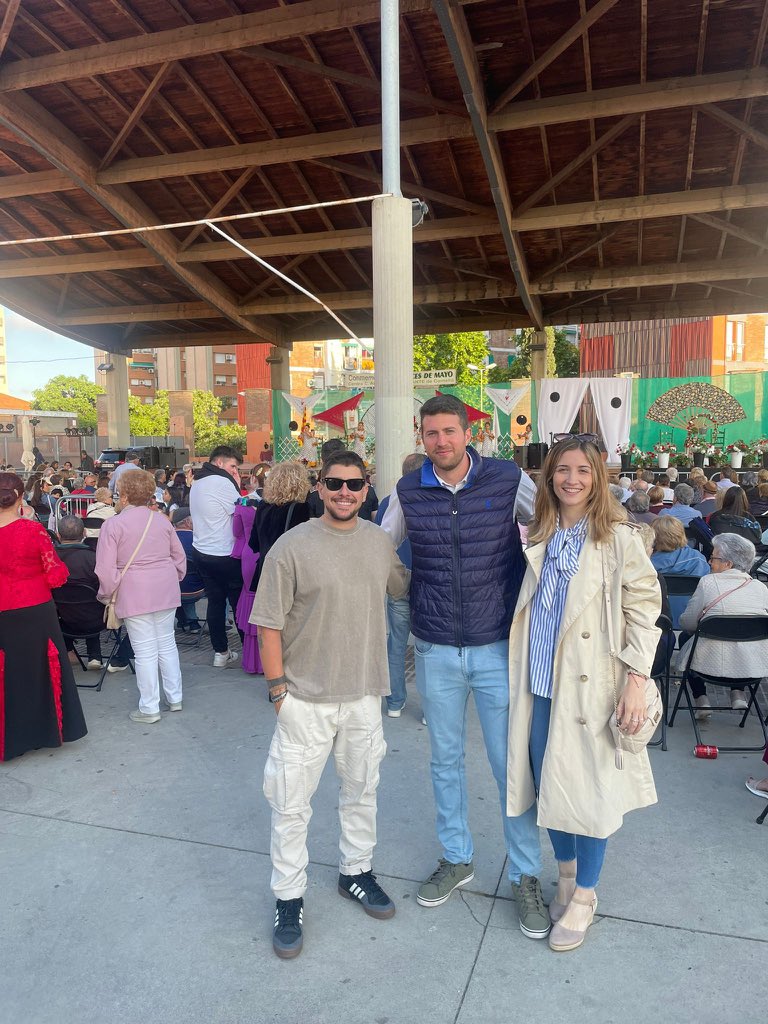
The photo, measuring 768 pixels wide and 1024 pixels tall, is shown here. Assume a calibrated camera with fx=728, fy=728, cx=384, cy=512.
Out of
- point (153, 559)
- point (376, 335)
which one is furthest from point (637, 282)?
point (153, 559)

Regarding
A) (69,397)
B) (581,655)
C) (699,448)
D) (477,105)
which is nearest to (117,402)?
(477,105)

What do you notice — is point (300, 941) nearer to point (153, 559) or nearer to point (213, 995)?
point (213, 995)

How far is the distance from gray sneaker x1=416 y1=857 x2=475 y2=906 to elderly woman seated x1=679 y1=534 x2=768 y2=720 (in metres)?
2.24

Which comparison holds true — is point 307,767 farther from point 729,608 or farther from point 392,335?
point 392,335

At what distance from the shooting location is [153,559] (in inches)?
193

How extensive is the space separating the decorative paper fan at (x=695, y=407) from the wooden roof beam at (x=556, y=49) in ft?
32.7

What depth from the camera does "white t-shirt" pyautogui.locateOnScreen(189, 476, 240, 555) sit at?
19.8ft

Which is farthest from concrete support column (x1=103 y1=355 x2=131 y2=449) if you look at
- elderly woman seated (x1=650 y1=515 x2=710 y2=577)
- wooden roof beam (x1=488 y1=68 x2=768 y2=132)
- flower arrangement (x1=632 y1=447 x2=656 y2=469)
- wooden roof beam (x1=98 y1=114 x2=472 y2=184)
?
elderly woman seated (x1=650 y1=515 x2=710 y2=577)

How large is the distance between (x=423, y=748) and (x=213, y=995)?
2164 millimetres

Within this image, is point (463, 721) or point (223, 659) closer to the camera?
point (463, 721)

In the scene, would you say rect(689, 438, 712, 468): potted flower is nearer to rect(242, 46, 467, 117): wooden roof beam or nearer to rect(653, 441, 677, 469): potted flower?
rect(653, 441, 677, 469): potted flower

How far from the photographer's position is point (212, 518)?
6.03 meters

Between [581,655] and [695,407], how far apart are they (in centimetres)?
1813

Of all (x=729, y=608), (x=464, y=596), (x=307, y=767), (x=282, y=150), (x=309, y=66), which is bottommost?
(x=307, y=767)
